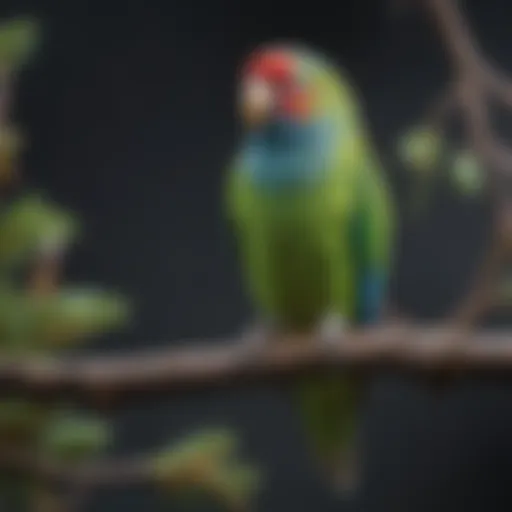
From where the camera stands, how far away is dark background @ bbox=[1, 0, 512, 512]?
148 cm

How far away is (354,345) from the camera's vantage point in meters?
0.99

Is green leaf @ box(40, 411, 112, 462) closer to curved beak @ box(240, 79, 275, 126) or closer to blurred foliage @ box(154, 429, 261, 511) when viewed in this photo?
blurred foliage @ box(154, 429, 261, 511)

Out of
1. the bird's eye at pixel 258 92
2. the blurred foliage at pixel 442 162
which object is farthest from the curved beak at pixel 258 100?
the blurred foliage at pixel 442 162

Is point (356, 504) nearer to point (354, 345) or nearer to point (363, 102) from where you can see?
point (363, 102)

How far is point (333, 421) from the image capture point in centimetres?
125

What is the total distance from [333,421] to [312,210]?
0.60 ft

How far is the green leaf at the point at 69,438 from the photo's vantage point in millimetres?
1087

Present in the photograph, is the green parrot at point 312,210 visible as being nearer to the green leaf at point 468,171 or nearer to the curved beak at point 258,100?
the curved beak at point 258,100

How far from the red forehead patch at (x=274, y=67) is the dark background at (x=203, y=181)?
27 centimetres

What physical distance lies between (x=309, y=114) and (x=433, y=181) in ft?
0.43

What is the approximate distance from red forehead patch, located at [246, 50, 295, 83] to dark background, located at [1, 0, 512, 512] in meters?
0.27

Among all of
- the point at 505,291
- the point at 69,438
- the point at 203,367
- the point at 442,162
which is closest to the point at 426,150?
the point at 442,162

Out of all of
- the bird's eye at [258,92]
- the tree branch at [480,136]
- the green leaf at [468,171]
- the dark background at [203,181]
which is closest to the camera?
the tree branch at [480,136]

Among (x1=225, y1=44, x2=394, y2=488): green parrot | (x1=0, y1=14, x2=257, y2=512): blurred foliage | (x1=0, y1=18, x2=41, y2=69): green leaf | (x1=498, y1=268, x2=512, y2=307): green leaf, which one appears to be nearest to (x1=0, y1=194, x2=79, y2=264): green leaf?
(x1=0, y1=14, x2=257, y2=512): blurred foliage
